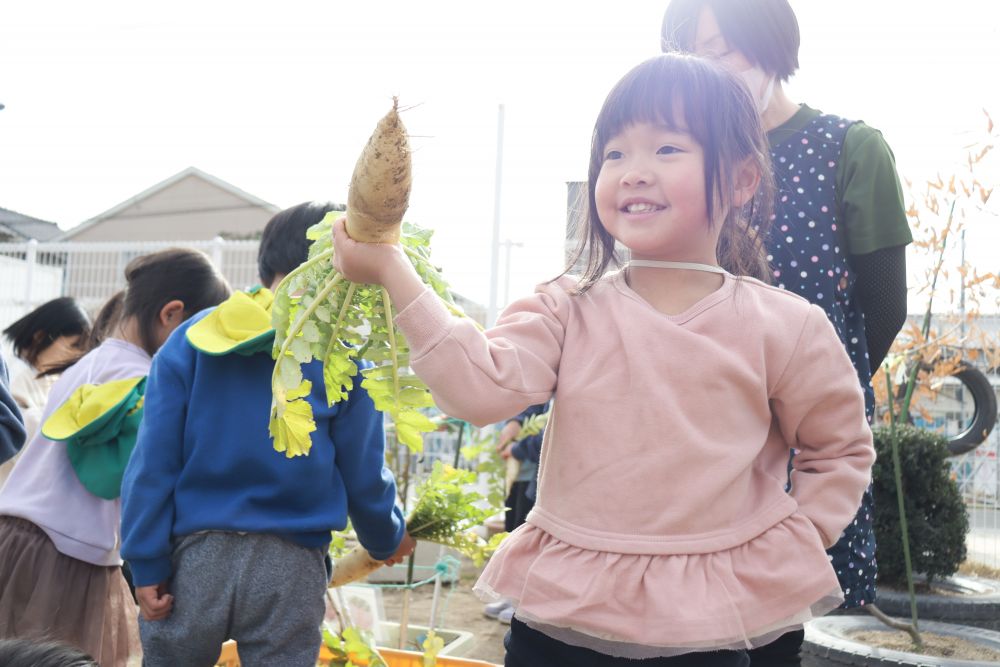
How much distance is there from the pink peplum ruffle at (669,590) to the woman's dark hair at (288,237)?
4.37ft

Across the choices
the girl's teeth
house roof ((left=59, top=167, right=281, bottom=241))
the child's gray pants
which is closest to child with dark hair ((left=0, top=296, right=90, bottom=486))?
the child's gray pants

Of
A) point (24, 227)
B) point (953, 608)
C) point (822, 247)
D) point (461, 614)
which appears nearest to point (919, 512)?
point (953, 608)

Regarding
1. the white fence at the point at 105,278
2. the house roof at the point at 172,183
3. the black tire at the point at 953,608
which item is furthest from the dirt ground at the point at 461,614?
the house roof at the point at 172,183

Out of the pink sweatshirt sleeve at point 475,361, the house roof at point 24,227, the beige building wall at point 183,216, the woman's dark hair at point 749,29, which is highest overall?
the beige building wall at point 183,216

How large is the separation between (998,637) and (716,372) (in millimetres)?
2823

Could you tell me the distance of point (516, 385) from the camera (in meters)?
1.28

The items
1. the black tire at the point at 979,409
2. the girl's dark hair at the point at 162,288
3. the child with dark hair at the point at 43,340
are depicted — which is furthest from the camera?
the black tire at the point at 979,409

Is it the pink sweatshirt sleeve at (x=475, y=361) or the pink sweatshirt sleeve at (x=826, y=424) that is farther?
the pink sweatshirt sleeve at (x=826, y=424)

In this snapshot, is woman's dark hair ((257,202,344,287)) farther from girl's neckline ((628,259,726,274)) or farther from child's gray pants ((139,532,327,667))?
girl's neckline ((628,259,726,274))

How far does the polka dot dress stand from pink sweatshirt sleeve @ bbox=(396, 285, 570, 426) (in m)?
0.69

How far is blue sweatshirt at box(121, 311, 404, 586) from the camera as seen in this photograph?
2207 millimetres

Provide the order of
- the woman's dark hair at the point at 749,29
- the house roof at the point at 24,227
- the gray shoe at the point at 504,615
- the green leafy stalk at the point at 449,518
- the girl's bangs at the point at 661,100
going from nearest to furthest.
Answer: the girl's bangs at the point at 661,100 → the woman's dark hair at the point at 749,29 → the green leafy stalk at the point at 449,518 → the gray shoe at the point at 504,615 → the house roof at the point at 24,227

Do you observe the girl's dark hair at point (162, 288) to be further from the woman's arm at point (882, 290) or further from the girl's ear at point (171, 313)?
the woman's arm at point (882, 290)

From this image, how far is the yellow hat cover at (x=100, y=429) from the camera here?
2.77 m
